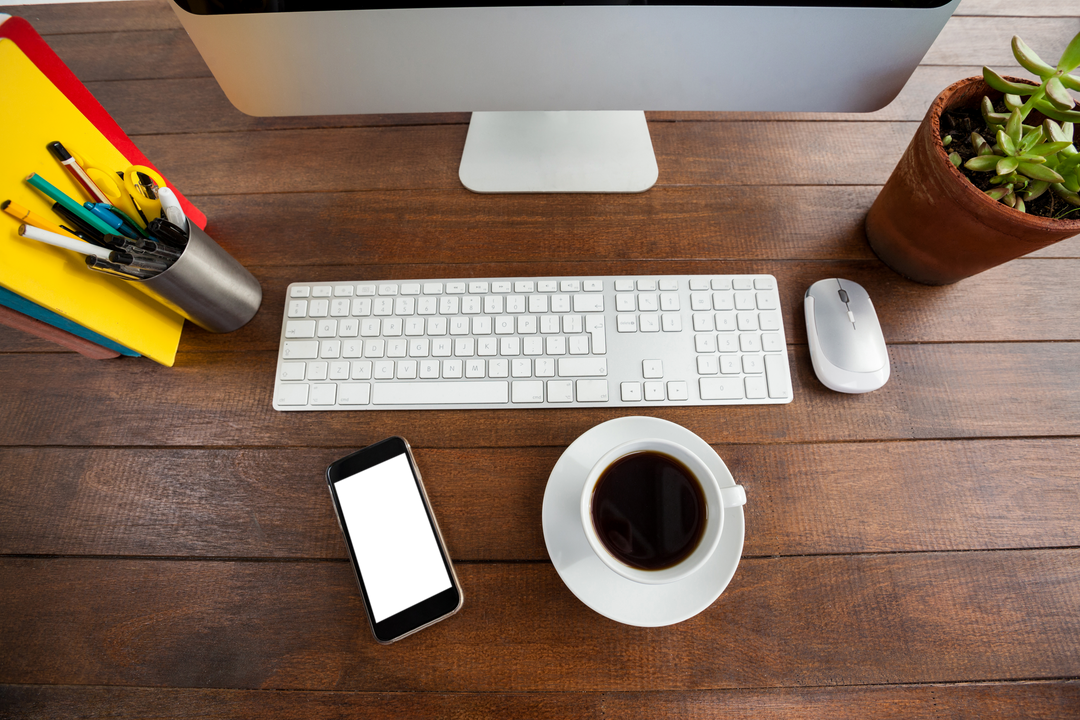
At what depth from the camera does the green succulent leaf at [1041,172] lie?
19.2 inches

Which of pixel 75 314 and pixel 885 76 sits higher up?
pixel 75 314

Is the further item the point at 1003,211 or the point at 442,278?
the point at 442,278

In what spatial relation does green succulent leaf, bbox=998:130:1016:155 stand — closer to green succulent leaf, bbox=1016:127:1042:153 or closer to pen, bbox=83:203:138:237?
green succulent leaf, bbox=1016:127:1042:153

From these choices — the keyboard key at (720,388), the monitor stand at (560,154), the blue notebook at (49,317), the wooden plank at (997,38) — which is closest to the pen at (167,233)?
the blue notebook at (49,317)

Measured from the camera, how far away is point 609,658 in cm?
51

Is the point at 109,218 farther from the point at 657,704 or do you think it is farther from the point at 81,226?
the point at 657,704

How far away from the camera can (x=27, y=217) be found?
48 centimetres

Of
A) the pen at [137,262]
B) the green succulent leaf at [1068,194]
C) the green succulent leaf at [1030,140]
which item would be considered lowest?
the green succulent leaf at [1068,194]

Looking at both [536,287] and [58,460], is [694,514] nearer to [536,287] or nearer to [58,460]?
[536,287]

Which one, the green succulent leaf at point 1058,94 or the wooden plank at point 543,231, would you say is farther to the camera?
the wooden plank at point 543,231

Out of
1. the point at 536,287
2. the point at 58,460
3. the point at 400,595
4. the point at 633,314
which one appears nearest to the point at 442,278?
the point at 536,287

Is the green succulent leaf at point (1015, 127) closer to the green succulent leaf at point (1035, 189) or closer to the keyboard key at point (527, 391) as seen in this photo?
the green succulent leaf at point (1035, 189)

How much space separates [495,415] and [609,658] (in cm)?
27

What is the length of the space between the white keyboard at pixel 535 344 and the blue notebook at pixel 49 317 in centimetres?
19
